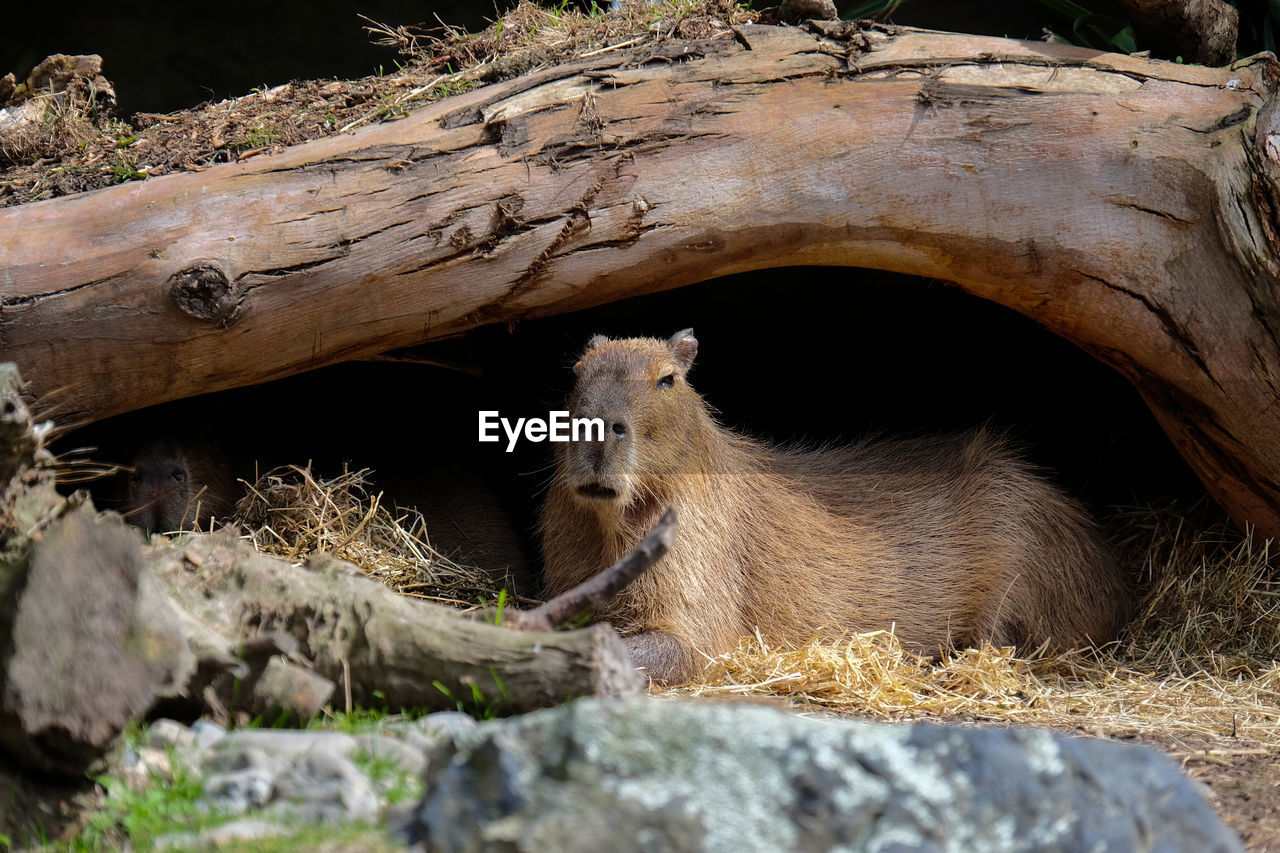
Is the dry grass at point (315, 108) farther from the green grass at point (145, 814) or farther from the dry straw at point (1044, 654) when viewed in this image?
the green grass at point (145, 814)

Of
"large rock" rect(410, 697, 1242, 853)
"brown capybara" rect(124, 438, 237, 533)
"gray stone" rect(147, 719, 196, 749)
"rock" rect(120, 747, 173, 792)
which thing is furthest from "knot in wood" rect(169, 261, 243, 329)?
"large rock" rect(410, 697, 1242, 853)

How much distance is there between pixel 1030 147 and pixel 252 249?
315cm

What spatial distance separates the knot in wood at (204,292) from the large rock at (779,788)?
2.50 m

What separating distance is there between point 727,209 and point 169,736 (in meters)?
2.85

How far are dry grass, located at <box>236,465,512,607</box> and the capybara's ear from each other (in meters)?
1.48

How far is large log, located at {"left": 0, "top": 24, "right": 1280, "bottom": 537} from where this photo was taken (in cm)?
432

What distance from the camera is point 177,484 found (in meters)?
5.93

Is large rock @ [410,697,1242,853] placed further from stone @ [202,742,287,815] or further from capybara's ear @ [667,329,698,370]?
capybara's ear @ [667,329,698,370]

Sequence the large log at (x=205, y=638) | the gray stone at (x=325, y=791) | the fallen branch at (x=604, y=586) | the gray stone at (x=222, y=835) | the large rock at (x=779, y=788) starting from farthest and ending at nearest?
the fallen branch at (x=604, y=586) < the large log at (x=205, y=638) < the gray stone at (x=325, y=791) < the gray stone at (x=222, y=835) < the large rock at (x=779, y=788)

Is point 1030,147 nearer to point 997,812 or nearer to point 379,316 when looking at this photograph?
point 379,316

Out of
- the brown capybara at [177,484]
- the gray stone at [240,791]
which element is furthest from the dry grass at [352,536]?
the gray stone at [240,791]

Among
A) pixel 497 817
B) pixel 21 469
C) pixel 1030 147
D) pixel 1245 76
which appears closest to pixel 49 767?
pixel 21 469

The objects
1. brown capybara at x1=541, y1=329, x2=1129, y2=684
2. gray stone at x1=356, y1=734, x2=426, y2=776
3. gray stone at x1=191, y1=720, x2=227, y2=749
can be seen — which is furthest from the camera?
brown capybara at x1=541, y1=329, x2=1129, y2=684

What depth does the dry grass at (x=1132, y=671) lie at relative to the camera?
4371 mm
